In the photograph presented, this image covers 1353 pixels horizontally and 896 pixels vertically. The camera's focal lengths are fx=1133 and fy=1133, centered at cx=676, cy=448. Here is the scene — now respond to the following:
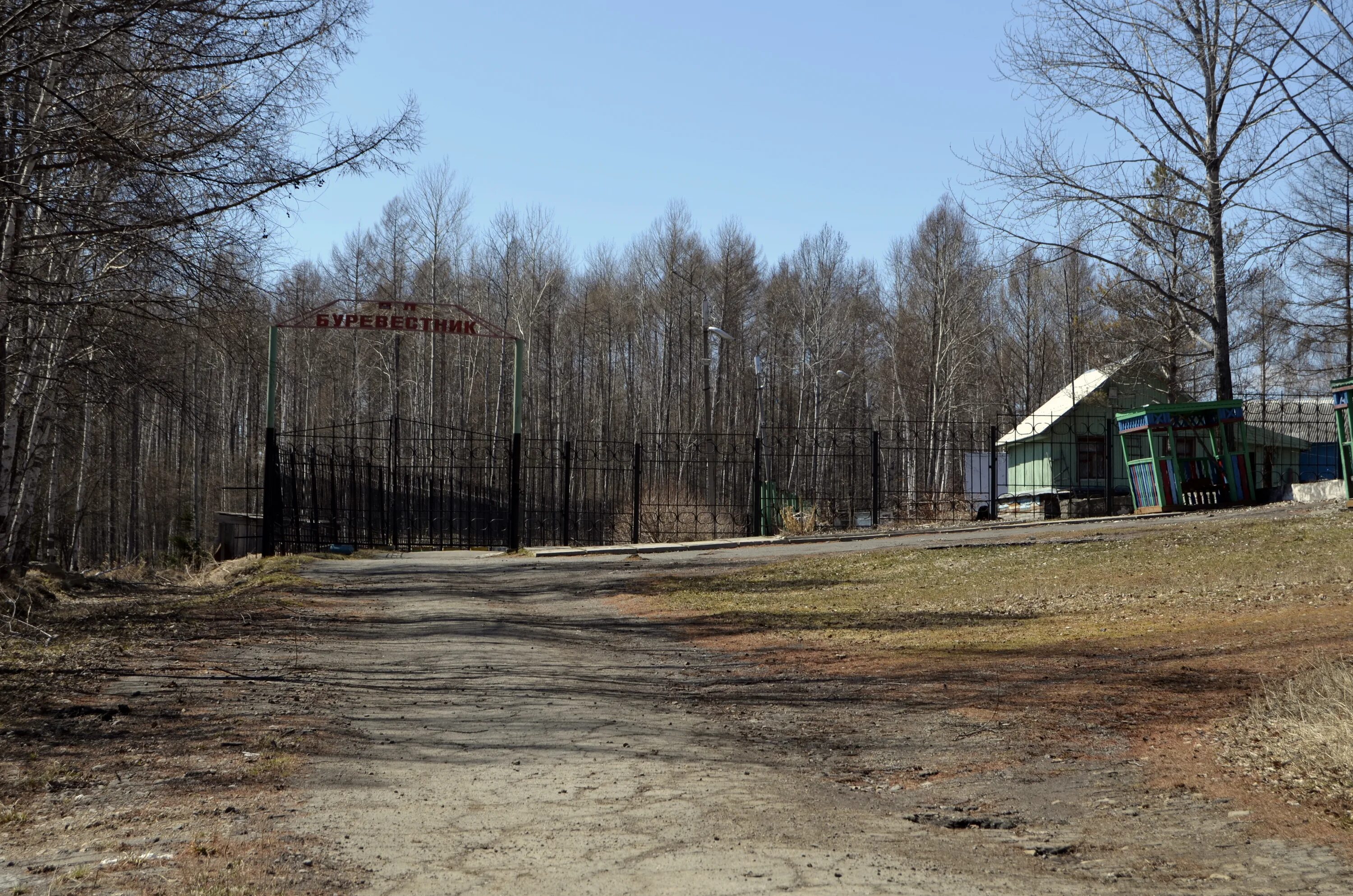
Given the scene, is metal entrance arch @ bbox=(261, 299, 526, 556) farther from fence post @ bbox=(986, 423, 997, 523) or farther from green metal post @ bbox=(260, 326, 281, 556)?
fence post @ bbox=(986, 423, 997, 523)

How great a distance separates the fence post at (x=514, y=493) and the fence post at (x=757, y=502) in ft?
14.3

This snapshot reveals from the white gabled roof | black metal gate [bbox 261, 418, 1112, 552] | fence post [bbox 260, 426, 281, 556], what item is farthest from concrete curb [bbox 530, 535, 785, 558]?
the white gabled roof

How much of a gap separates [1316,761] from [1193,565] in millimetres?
7630

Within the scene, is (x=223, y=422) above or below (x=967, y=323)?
below

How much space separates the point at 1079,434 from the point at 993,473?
12857mm

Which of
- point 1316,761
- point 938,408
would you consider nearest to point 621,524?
point 938,408

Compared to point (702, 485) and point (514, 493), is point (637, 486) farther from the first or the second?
point (702, 485)

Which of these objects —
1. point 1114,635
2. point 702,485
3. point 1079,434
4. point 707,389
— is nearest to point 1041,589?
point 1114,635

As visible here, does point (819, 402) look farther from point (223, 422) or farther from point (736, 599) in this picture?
point (736, 599)

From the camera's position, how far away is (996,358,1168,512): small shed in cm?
3188

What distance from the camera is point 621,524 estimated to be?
2762cm

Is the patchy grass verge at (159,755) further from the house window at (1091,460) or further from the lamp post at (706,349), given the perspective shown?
the lamp post at (706,349)

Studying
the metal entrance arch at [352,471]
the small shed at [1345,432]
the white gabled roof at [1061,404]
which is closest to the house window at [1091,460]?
the white gabled roof at [1061,404]

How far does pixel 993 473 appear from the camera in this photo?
2236 centimetres
